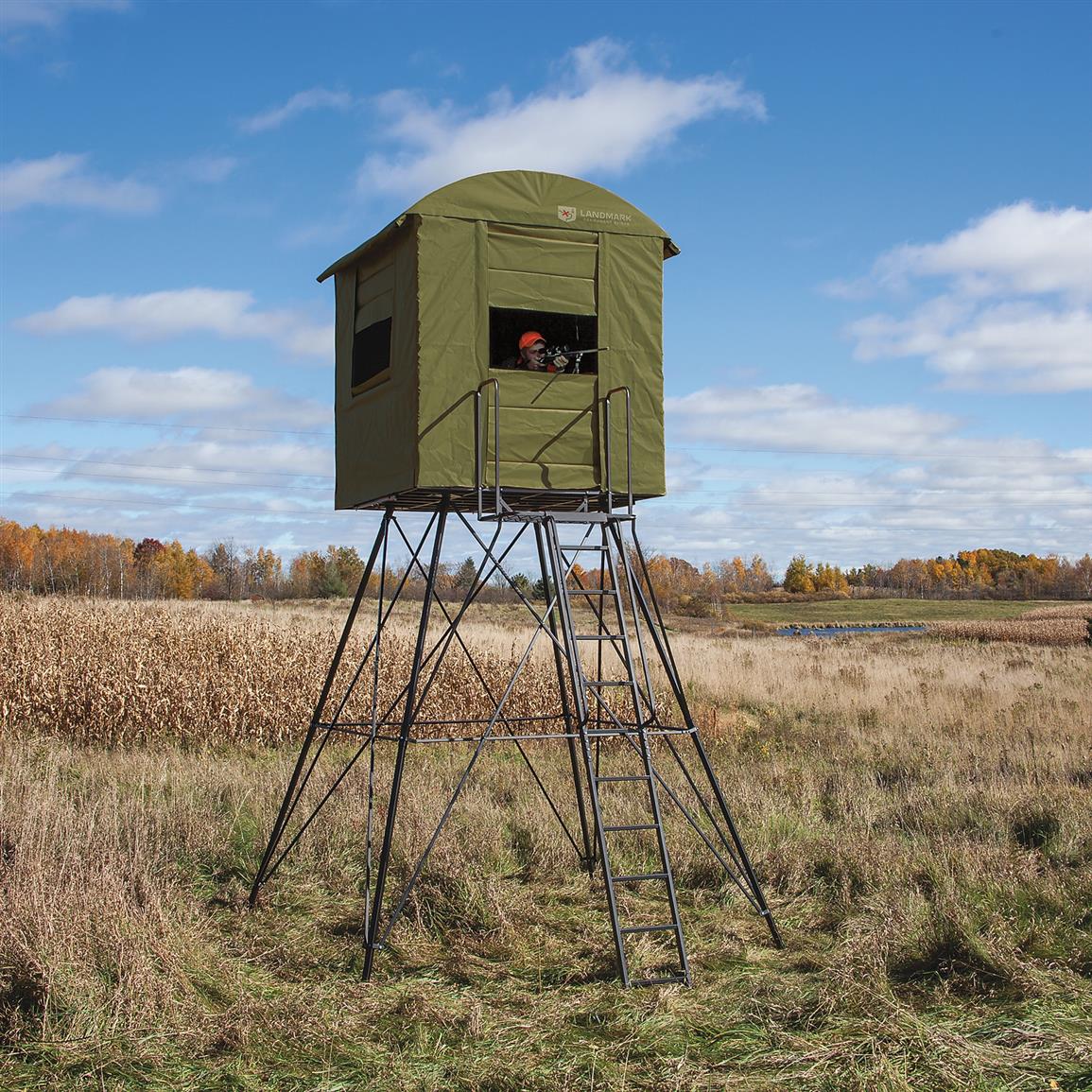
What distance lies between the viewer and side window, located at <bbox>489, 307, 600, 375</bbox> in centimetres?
879

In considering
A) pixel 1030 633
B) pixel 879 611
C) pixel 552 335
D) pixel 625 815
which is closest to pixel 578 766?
pixel 625 815

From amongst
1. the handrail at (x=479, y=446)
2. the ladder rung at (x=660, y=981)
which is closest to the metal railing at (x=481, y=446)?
the handrail at (x=479, y=446)

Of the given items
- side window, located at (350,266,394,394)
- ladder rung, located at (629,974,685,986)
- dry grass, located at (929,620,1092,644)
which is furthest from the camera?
dry grass, located at (929,620,1092,644)

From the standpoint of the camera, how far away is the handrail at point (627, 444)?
27.0 ft

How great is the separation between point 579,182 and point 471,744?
30.5 feet

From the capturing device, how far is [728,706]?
19344mm

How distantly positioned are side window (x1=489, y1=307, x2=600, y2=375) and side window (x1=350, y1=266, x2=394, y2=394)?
0.86m

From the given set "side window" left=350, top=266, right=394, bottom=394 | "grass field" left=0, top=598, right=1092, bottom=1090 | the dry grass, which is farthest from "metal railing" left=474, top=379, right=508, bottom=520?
the dry grass

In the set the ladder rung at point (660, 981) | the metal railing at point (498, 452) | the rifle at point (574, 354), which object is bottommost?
the ladder rung at point (660, 981)

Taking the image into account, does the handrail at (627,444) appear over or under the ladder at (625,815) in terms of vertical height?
over

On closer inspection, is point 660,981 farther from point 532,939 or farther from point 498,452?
point 498,452

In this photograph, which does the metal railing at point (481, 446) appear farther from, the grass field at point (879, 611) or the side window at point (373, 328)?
the grass field at point (879, 611)

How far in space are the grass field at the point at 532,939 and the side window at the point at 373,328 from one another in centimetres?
416

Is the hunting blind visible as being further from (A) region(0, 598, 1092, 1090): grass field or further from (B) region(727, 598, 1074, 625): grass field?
(B) region(727, 598, 1074, 625): grass field
